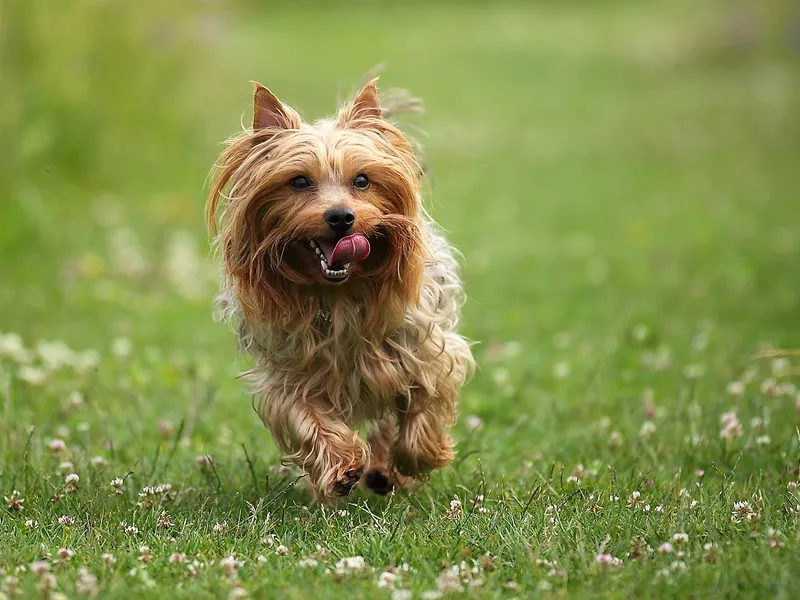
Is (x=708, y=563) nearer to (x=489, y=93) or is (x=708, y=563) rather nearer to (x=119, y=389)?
(x=119, y=389)

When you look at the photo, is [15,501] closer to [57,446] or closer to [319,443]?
[57,446]

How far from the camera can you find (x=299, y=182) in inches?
176

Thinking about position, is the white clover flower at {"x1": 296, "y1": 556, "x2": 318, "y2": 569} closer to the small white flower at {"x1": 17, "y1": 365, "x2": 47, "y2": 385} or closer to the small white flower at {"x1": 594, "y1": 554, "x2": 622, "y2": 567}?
the small white flower at {"x1": 594, "y1": 554, "x2": 622, "y2": 567}

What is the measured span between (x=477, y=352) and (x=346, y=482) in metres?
3.14

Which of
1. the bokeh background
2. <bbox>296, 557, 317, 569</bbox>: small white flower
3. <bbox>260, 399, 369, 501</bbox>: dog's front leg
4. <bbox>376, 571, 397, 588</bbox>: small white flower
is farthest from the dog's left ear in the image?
<bbox>376, 571, 397, 588</bbox>: small white flower

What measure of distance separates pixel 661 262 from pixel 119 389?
5.43 meters

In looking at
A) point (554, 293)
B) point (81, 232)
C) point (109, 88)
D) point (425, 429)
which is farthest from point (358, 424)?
point (109, 88)

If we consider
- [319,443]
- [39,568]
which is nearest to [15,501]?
[39,568]

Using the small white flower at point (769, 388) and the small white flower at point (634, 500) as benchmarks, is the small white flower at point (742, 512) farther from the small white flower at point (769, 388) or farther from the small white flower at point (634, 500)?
the small white flower at point (769, 388)

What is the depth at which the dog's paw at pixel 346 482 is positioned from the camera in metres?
4.64

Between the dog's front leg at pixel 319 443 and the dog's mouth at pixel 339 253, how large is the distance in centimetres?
68

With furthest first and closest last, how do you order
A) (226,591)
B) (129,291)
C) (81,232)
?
(81,232) → (129,291) → (226,591)

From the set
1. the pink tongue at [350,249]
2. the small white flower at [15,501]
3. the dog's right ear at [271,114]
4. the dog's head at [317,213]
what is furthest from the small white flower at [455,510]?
the small white flower at [15,501]

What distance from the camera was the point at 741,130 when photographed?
61.6 ft
